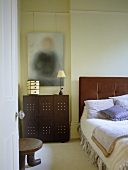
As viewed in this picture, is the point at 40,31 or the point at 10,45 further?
the point at 40,31

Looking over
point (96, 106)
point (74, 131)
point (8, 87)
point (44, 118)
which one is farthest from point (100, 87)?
point (8, 87)

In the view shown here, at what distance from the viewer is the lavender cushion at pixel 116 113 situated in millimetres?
3477

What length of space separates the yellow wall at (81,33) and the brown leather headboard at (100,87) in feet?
0.64

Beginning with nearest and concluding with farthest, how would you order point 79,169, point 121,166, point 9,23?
point 9,23 → point 121,166 → point 79,169

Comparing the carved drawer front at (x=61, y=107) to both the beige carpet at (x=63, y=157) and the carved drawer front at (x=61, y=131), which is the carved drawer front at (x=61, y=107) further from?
the beige carpet at (x=63, y=157)

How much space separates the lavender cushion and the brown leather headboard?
74 centimetres

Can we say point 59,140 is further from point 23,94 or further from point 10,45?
point 10,45

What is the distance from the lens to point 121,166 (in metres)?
1.84

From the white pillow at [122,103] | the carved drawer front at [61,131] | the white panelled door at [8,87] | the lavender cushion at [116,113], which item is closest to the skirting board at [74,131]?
the carved drawer front at [61,131]

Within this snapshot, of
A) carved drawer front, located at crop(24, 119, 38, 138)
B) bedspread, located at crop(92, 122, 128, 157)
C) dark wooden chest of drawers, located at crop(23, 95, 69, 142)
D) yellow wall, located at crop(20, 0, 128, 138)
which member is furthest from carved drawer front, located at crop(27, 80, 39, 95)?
bedspread, located at crop(92, 122, 128, 157)

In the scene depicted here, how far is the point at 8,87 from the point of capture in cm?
161

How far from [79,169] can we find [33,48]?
2878 mm

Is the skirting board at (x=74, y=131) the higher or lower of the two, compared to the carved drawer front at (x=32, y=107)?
lower

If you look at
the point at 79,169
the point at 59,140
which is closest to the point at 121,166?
the point at 79,169
